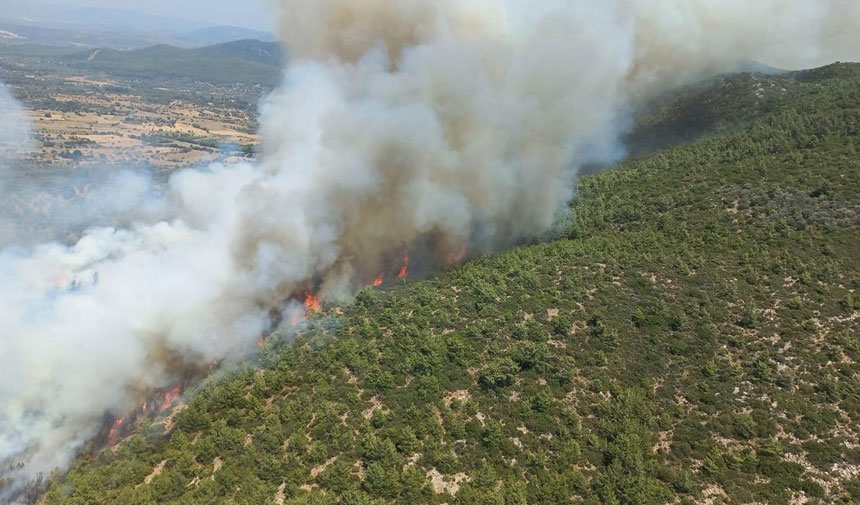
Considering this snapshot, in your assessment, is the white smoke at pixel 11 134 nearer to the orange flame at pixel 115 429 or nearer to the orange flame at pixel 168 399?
the orange flame at pixel 168 399

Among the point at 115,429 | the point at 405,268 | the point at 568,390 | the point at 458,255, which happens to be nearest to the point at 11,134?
the point at 405,268

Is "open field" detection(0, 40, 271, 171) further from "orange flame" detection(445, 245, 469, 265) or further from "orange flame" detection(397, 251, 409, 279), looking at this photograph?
"orange flame" detection(445, 245, 469, 265)

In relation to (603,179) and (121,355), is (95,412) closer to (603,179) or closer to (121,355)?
(121,355)

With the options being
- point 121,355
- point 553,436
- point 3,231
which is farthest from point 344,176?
point 3,231

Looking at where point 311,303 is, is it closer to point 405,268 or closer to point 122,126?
point 405,268

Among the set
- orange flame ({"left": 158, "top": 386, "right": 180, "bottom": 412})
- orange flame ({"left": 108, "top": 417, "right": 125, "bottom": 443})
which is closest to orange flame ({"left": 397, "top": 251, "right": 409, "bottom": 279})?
orange flame ({"left": 158, "top": 386, "right": 180, "bottom": 412})
